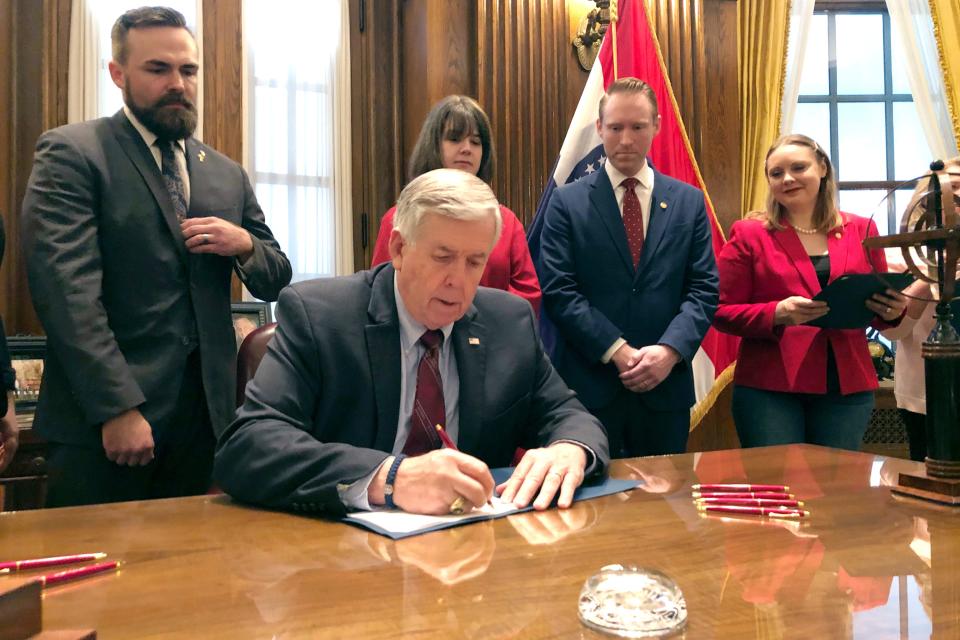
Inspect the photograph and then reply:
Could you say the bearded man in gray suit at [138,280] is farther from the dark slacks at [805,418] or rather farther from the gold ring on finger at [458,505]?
the dark slacks at [805,418]

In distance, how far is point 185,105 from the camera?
96.7 inches

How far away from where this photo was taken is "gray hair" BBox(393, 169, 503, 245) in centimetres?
173

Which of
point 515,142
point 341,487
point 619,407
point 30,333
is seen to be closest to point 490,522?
point 341,487

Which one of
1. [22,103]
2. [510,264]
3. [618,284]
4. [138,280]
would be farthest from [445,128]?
[22,103]

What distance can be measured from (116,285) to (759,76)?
14.1 feet

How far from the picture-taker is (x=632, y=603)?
0.93 metres

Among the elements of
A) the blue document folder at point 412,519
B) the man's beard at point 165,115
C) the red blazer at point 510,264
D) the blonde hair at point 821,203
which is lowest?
the blue document folder at point 412,519

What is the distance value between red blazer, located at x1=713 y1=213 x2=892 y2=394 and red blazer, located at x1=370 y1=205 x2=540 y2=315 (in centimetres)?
68

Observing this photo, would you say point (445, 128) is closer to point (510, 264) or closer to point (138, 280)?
point (510, 264)

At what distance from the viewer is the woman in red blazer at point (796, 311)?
9.27 ft

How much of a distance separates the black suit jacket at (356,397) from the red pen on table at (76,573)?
0.38 meters

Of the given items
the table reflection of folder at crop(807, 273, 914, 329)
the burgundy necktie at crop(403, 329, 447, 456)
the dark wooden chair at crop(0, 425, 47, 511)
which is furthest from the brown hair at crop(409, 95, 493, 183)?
the dark wooden chair at crop(0, 425, 47, 511)

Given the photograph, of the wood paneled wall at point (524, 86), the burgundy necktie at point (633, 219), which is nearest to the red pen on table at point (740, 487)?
the burgundy necktie at point (633, 219)

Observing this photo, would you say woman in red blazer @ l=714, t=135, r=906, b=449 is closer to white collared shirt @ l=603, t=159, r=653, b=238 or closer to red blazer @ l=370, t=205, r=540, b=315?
white collared shirt @ l=603, t=159, r=653, b=238
